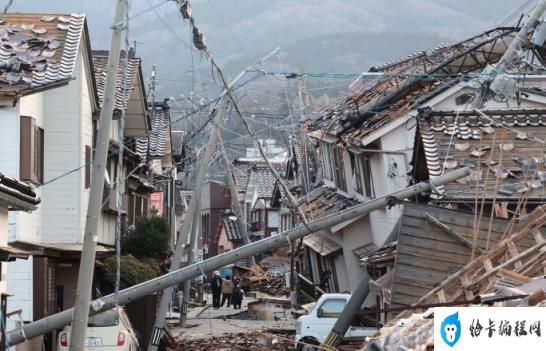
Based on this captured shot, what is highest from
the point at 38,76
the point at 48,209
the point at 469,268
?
the point at 38,76

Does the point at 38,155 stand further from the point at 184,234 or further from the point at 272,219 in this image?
the point at 272,219

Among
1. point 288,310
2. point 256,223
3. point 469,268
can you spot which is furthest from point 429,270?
point 256,223

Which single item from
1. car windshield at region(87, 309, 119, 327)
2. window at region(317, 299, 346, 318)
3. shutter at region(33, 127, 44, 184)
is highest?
shutter at region(33, 127, 44, 184)

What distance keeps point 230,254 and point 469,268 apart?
586cm

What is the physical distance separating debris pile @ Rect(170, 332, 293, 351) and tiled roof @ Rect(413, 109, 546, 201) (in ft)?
20.3

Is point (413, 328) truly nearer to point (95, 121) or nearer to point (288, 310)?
point (95, 121)

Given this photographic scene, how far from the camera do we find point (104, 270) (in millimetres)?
33531

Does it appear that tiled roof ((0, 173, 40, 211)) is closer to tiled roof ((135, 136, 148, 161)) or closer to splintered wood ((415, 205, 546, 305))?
splintered wood ((415, 205, 546, 305))

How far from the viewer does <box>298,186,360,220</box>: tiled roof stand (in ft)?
147

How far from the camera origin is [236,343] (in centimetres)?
3556

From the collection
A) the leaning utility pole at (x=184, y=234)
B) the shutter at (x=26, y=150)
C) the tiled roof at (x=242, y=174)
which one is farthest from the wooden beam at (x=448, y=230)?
the tiled roof at (x=242, y=174)

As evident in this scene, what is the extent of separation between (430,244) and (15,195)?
33.5 ft

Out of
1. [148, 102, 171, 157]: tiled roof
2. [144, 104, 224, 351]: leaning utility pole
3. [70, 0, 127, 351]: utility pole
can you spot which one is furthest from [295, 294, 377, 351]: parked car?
[148, 102, 171, 157]: tiled roof

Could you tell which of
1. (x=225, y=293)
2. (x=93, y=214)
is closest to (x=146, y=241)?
(x=93, y=214)
